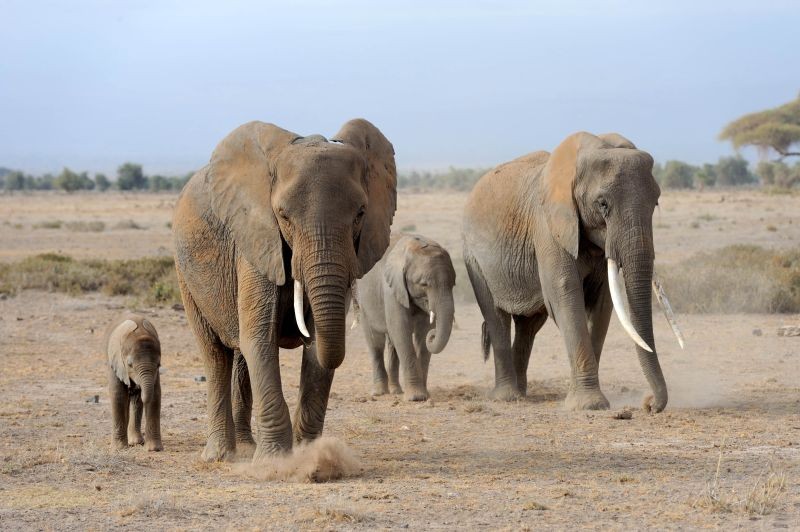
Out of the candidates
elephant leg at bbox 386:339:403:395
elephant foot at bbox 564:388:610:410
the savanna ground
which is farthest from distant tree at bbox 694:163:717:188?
elephant foot at bbox 564:388:610:410

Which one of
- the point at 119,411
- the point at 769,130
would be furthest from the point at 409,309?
the point at 769,130

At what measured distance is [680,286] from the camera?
20000 millimetres

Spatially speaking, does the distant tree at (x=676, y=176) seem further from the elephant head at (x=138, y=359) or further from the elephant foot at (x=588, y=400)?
the elephant head at (x=138, y=359)

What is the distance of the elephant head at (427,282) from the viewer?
12898mm

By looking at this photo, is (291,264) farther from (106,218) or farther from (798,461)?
(106,218)

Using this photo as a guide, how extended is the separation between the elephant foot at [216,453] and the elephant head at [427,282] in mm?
3641

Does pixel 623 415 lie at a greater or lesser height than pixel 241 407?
lesser

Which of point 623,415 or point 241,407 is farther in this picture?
point 623,415

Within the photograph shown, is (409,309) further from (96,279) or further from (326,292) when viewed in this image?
(96,279)

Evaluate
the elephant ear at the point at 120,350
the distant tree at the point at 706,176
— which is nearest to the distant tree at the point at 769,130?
the distant tree at the point at 706,176

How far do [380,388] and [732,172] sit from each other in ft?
254

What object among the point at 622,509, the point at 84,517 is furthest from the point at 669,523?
the point at 84,517

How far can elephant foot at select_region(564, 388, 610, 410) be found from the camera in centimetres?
1162

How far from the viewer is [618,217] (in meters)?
11.0
